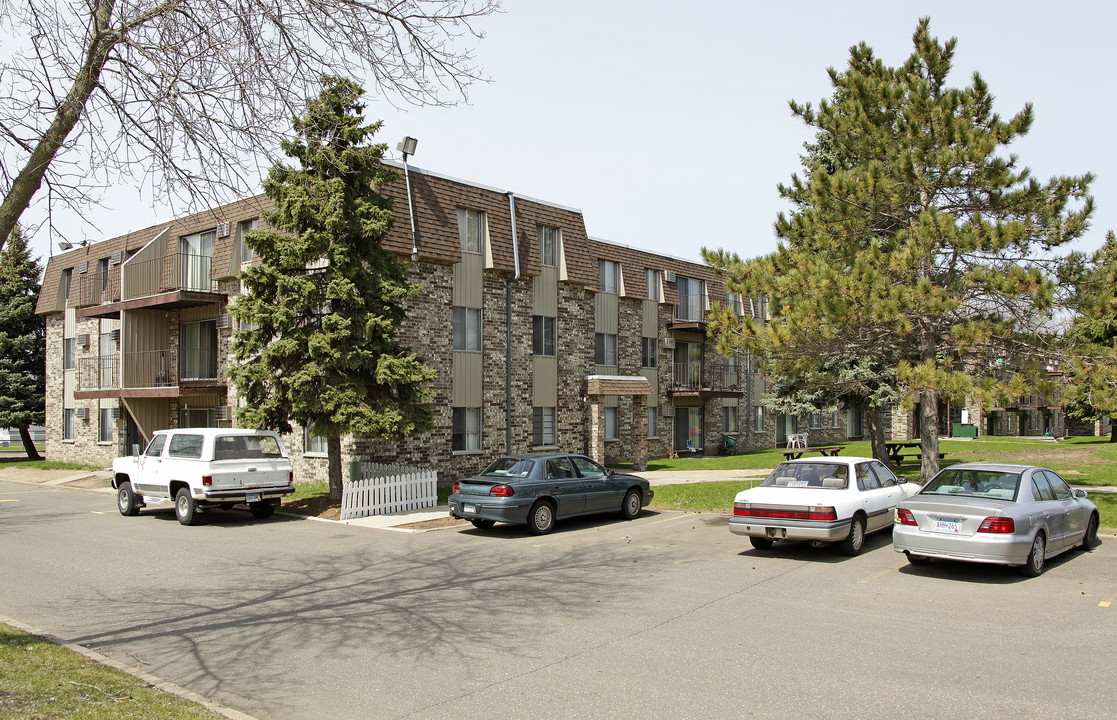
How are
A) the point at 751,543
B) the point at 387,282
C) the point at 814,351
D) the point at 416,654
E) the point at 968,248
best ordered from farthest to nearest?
the point at 387,282 < the point at 814,351 < the point at 968,248 < the point at 751,543 < the point at 416,654

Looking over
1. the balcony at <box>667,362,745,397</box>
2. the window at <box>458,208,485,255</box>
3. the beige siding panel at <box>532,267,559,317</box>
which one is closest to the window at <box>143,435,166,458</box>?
the window at <box>458,208,485,255</box>

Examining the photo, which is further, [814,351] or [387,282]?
[387,282]

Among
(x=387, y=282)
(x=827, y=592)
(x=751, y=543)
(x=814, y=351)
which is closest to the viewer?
(x=827, y=592)

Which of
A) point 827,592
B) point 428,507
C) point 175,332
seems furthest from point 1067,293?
point 175,332

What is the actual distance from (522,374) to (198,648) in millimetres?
18401

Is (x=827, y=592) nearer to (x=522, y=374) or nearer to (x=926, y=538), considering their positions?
(x=926, y=538)

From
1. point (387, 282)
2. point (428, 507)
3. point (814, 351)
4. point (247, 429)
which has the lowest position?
point (428, 507)

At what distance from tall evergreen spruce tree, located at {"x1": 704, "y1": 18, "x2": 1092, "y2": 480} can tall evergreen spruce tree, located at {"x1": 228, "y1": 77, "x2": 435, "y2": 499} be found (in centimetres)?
725

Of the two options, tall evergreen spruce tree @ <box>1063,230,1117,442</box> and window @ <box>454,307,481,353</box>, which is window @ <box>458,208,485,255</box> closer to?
window @ <box>454,307,481,353</box>

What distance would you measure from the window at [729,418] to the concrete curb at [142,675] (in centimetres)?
3227

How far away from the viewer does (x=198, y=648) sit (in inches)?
300

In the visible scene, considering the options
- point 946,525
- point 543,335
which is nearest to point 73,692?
point 946,525

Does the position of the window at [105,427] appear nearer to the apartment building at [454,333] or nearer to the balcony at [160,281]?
the apartment building at [454,333]

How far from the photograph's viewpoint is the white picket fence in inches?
680
